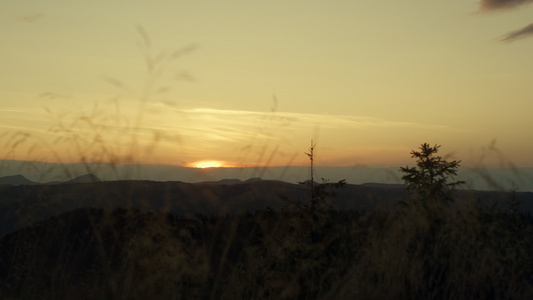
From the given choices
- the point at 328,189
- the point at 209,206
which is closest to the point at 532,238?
the point at 328,189

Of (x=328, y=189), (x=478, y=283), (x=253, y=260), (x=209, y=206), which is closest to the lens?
(x=478, y=283)

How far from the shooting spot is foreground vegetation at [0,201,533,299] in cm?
467

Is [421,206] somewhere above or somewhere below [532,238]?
above

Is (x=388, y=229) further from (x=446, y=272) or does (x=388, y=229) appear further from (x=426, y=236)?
(x=446, y=272)

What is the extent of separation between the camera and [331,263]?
16.6 feet

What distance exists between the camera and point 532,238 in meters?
5.49

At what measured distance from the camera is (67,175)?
645 cm

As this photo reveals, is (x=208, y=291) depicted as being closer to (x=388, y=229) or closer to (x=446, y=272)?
(x=388, y=229)

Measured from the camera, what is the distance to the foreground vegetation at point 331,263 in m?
4.67

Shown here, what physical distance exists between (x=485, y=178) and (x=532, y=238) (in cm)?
92

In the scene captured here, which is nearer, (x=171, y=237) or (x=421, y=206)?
(x=171, y=237)

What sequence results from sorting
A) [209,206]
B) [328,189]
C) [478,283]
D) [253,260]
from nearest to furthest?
[478,283]
[253,260]
[328,189]
[209,206]

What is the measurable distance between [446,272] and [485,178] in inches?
53.7

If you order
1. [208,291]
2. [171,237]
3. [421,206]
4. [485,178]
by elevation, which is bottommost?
[208,291]
